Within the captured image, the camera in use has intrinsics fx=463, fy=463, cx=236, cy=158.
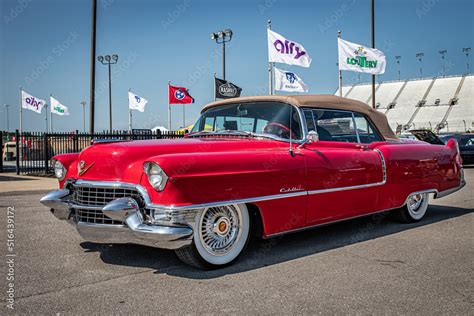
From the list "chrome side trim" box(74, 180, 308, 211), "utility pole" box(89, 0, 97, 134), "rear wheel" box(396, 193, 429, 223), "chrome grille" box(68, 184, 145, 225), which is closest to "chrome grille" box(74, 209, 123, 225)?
"chrome grille" box(68, 184, 145, 225)

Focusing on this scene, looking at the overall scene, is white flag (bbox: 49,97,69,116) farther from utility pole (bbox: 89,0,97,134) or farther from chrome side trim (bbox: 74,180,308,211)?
chrome side trim (bbox: 74,180,308,211)

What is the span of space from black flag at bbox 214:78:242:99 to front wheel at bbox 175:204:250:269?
13.7 meters

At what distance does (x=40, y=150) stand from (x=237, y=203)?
12.7m

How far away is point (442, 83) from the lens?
73.2m

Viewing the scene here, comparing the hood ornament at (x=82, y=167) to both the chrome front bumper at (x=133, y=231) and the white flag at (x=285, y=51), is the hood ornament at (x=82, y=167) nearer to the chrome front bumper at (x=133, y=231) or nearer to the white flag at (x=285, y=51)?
the chrome front bumper at (x=133, y=231)

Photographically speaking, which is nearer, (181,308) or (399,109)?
(181,308)

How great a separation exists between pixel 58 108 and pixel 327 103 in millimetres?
21233

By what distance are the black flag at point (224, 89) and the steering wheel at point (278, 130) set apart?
12718 mm

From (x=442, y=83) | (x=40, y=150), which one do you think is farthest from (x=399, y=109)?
(x=40, y=150)

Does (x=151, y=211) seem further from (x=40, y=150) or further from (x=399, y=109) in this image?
(x=399, y=109)

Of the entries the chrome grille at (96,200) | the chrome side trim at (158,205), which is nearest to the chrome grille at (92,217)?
the chrome grille at (96,200)

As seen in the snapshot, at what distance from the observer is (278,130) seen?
4.88m

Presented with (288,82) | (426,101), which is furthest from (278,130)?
(426,101)

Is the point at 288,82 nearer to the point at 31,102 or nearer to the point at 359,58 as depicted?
the point at 359,58
